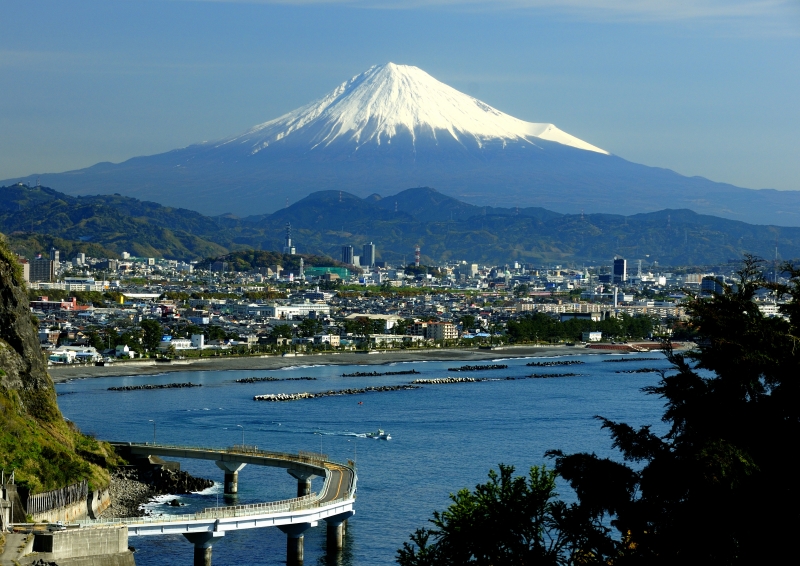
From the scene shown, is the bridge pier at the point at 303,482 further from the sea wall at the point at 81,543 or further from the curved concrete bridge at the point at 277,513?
the sea wall at the point at 81,543

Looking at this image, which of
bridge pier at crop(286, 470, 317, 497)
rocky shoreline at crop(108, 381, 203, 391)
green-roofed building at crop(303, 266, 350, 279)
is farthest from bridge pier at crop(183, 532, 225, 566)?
green-roofed building at crop(303, 266, 350, 279)

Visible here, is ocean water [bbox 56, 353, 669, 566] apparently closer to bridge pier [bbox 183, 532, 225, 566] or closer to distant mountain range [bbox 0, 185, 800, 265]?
bridge pier [bbox 183, 532, 225, 566]

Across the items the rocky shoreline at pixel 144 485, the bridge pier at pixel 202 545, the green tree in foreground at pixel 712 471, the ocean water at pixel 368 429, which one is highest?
the green tree in foreground at pixel 712 471

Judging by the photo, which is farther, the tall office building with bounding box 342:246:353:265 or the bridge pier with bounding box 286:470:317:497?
the tall office building with bounding box 342:246:353:265

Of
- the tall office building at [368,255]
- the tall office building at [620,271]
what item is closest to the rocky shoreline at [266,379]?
the tall office building at [620,271]

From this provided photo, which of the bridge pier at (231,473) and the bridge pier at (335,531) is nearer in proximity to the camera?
the bridge pier at (335,531)

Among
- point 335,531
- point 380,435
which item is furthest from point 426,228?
point 335,531
